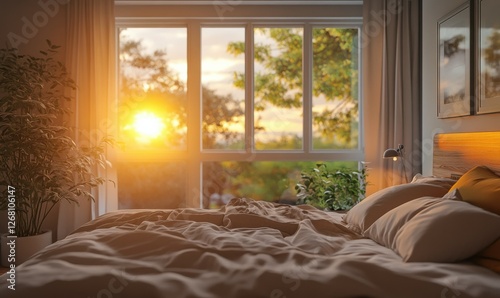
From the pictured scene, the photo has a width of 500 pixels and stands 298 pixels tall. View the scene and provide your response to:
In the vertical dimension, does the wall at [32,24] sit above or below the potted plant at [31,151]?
above

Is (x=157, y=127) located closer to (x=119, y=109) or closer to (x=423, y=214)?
(x=119, y=109)

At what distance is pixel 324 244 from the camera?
5.46 ft

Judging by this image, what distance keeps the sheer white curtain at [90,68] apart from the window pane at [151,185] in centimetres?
40

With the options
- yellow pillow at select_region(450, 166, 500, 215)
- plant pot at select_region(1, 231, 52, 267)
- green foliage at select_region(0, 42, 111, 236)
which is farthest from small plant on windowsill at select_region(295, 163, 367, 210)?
plant pot at select_region(1, 231, 52, 267)

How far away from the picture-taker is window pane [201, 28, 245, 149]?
172 inches

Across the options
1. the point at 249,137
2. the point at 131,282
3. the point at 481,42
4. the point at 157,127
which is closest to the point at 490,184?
the point at 481,42

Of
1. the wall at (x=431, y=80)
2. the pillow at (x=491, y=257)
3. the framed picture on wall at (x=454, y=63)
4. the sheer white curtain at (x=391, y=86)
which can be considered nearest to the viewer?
the pillow at (x=491, y=257)

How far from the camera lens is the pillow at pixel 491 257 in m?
1.41

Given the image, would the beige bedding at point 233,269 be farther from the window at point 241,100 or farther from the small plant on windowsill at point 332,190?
the window at point 241,100

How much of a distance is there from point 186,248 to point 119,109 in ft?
10.3

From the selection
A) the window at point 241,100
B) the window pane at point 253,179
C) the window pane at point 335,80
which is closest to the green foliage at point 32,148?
the window at point 241,100

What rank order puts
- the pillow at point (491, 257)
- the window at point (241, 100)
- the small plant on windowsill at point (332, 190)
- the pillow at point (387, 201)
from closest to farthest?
the pillow at point (491, 257) < the pillow at point (387, 201) < the small plant on windowsill at point (332, 190) < the window at point (241, 100)

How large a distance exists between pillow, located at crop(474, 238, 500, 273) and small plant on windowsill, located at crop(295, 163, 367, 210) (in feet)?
6.48

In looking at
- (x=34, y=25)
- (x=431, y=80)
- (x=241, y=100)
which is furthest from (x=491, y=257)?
(x=34, y=25)
